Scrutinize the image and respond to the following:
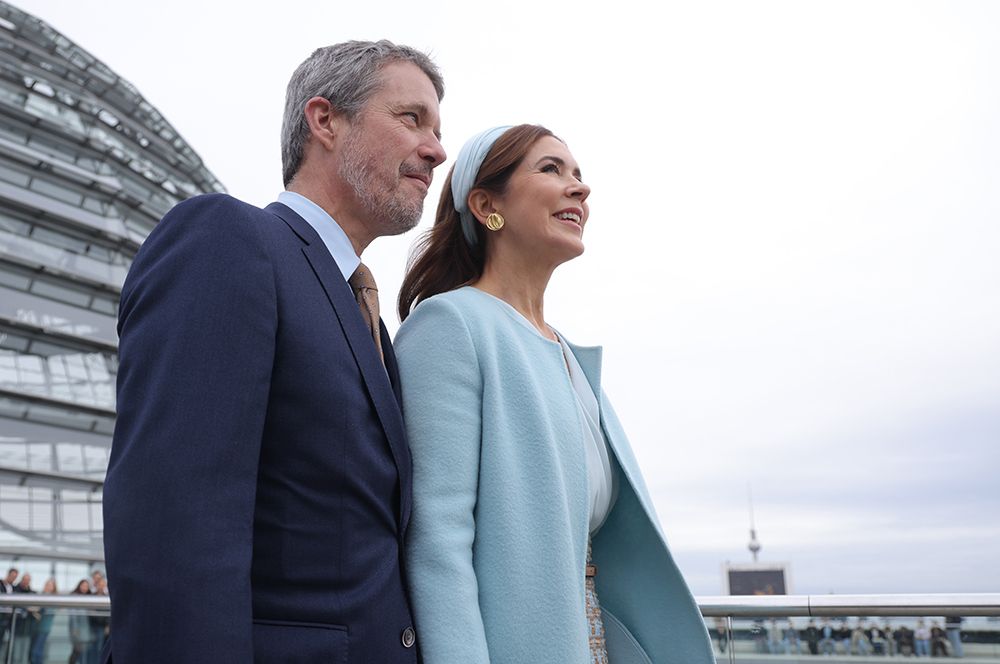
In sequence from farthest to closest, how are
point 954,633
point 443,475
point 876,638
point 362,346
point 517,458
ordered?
point 876,638, point 954,633, point 517,458, point 443,475, point 362,346

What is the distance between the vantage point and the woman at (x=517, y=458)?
1.94 meters

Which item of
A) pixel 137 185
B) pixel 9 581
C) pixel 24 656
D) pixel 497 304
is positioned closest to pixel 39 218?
pixel 137 185

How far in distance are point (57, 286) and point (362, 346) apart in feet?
75.8

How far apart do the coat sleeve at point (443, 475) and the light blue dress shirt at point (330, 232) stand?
259 millimetres

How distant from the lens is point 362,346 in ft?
6.19

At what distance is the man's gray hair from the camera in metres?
2.25

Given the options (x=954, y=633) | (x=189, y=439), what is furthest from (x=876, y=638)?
(x=189, y=439)

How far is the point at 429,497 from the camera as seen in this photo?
2.00m

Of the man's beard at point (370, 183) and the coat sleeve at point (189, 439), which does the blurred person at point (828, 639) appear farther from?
the coat sleeve at point (189, 439)

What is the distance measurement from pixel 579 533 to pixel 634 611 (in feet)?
1.14

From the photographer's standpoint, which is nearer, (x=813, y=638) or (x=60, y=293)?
(x=813, y=638)

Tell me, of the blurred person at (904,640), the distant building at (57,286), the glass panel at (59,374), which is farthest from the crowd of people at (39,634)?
the glass panel at (59,374)

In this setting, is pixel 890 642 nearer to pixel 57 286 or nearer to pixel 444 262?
pixel 444 262

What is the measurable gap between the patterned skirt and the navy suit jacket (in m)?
0.67
